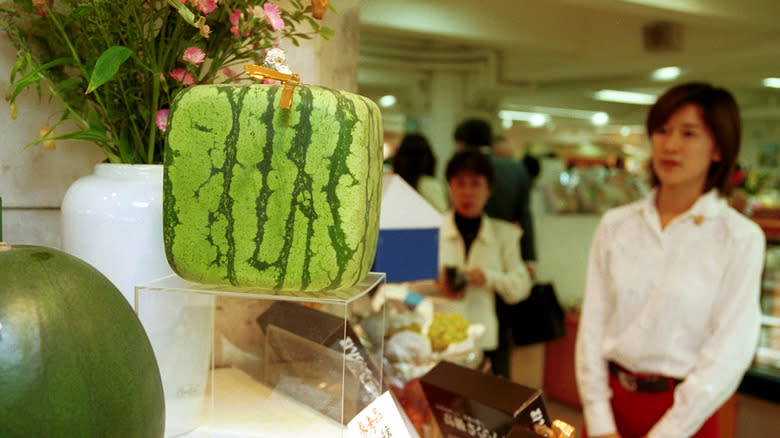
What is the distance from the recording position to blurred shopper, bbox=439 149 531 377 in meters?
2.95

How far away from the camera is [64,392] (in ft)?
1.70

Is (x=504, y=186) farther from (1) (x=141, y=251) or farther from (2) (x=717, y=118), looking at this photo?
(1) (x=141, y=251)

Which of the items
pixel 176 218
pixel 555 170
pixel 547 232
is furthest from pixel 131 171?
pixel 555 170

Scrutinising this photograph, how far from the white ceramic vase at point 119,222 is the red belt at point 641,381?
1650mm

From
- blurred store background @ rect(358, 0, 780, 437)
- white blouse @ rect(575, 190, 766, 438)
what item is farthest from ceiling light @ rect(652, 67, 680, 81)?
white blouse @ rect(575, 190, 766, 438)

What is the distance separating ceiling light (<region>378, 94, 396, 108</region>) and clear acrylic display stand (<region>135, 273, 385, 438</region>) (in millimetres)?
7746

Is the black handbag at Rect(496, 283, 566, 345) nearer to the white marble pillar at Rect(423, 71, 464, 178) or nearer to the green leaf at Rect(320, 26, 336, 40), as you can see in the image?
the green leaf at Rect(320, 26, 336, 40)

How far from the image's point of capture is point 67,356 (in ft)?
1.73

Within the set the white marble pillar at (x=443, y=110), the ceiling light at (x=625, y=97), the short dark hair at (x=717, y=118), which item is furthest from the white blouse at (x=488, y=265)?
the ceiling light at (x=625, y=97)

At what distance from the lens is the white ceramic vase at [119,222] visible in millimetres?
853

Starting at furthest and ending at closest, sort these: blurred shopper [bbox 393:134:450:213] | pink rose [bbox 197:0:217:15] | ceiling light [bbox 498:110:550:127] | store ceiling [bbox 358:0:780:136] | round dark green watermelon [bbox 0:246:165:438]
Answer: ceiling light [bbox 498:110:550:127] → store ceiling [bbox 358:0:780:136] → blurred shopper [bbox 393:134:450:213] → pink rose [bbox 197:0:217:15] → round dark green watermelon [bbox 0:246:165:438]

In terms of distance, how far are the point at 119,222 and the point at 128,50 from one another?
0.23 m

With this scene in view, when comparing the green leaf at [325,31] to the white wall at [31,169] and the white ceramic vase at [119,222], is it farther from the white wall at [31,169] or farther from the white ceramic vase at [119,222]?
the white wall at [31,169]

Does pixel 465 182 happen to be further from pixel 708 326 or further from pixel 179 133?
pixel 179 133
